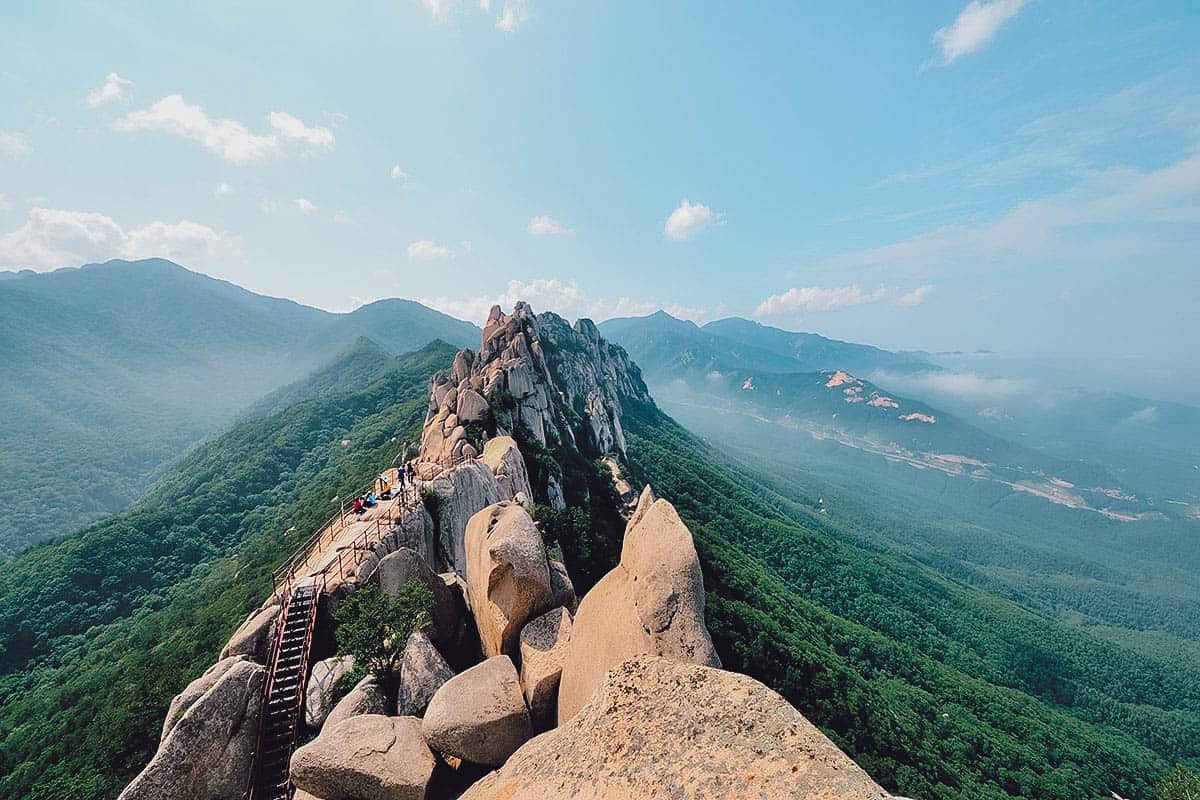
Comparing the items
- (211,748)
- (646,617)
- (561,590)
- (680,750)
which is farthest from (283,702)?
(680,750)

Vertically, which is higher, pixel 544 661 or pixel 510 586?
pixel 510 586

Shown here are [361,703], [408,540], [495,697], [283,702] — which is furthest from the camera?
[408,540]

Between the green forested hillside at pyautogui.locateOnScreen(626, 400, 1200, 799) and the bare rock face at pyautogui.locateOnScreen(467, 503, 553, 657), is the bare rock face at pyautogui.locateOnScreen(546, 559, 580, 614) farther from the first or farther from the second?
the green forested hillside at pyautogui.locateOnScreen(626, 400, 1200, 799)

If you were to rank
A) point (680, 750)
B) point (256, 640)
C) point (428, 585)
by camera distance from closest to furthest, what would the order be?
point (680, 750), point (256, 640), point (428, 585)

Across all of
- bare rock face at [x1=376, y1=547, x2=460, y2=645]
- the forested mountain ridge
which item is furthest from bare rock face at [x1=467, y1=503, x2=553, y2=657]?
the forested mountain ridge

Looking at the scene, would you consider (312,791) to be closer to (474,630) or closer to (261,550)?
(474,630)

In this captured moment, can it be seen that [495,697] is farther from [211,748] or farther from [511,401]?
[511,401]
